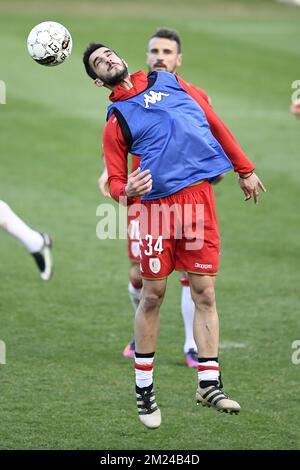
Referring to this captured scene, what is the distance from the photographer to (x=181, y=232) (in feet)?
24.9

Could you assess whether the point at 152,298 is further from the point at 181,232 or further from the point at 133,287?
the point at 133,287

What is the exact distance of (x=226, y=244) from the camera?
46.2ft

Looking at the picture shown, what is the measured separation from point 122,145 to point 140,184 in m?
0.53

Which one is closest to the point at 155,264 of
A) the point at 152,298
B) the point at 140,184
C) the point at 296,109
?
the point at 152,298

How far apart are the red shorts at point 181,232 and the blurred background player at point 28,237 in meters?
2.44

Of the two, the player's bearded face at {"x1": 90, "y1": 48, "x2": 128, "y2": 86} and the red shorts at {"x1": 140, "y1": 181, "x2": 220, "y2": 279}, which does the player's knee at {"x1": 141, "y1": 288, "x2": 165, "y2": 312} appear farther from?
the player's bearded face at {"x1": 90, "y1": 48, "x2": 128, "y2": 86}

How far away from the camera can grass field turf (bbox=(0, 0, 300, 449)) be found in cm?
841

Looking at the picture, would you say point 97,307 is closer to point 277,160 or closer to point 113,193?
point 113,193

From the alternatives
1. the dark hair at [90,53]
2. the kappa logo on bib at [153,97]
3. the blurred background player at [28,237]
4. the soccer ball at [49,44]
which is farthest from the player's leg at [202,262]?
the blurred background player at [28,237]

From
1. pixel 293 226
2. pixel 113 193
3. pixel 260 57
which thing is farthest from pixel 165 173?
pixel 260 57

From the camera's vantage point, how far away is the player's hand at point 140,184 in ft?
23.3
